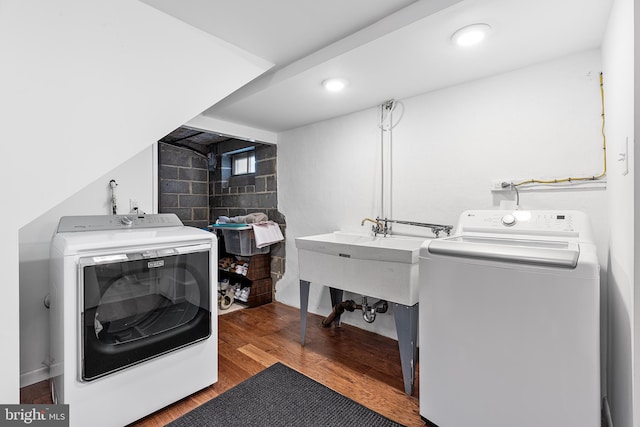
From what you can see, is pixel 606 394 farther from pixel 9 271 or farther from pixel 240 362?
pixel 9 271

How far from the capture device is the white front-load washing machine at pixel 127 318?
133cm

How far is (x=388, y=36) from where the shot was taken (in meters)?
1.52

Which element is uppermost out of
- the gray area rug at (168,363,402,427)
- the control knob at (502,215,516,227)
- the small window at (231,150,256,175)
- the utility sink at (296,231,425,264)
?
the small window at (231,150,256,175)

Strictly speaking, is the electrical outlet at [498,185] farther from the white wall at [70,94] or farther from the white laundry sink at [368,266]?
the white wall at [70,94]

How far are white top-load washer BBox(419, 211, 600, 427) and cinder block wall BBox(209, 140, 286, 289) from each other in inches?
86.5

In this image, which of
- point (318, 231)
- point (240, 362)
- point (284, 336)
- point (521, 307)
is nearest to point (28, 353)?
point (240, 362)

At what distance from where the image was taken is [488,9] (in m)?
1.33

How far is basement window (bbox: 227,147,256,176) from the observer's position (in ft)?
12.1

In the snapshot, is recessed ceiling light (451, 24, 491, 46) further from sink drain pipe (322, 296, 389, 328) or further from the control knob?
sink drain pipe (322, 296, 389, 328)

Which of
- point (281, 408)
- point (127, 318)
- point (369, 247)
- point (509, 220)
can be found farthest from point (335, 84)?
point (281, 408)

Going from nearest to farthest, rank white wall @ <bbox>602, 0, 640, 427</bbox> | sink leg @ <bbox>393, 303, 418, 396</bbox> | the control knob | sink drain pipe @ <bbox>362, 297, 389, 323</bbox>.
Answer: white wall @ <bbox>602, 0, 640, 427</bbox> → the control knob → sink leg @ <bbox>393, 303, 418, 396</bbox> → sink drain pipe @ <bbox>362, 297, 389, 323</bbox>

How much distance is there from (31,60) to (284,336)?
2.27 metres

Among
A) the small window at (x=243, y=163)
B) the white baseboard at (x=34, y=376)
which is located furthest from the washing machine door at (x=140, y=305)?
the small window at (x=243, y=163)

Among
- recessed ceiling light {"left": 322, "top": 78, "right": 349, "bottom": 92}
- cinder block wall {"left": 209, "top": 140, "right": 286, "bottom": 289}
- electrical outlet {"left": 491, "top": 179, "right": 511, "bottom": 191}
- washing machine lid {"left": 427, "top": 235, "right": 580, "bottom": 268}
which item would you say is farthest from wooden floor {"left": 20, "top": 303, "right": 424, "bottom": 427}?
recessed ceiling light {"left": 322, "top": 78, "right": 349, "bottom": 92}
